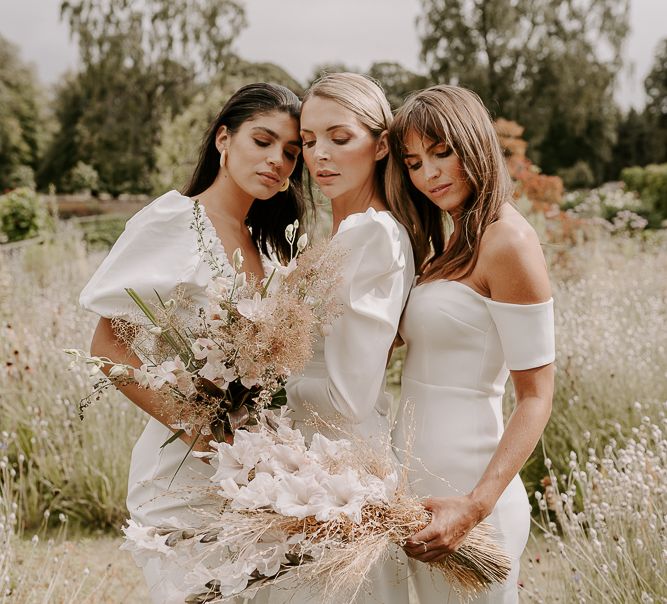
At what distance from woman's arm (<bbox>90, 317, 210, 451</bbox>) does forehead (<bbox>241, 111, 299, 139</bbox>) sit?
2.81 feet

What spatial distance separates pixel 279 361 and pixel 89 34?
32746 mm

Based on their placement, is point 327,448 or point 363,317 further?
point 363,317

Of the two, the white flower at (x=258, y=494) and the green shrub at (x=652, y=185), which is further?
the green shrub at (x=652, y=185)

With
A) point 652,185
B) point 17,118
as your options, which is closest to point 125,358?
point 652,185

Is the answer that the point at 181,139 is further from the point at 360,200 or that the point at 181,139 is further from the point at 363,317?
the point at 363,317

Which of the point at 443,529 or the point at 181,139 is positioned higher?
the point at 443,529

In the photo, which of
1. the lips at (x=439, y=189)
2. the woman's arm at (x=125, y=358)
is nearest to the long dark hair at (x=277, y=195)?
the lips at (x=439, y=189)

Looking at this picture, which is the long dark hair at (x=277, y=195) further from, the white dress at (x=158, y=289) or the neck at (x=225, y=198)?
the white dress at (x=158, y=289)

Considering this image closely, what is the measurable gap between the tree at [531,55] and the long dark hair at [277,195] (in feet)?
92.2

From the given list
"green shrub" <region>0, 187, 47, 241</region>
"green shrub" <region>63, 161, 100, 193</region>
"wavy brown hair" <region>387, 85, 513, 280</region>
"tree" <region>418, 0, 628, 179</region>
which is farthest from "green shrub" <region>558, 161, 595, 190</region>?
"wavy brown hair" <region>387, 85, 513, 280</region>

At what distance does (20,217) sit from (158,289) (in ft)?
51.3

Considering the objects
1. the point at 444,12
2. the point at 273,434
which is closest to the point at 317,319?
the point at 273,434

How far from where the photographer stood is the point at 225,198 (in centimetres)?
267

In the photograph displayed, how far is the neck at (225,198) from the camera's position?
2.65 meters
